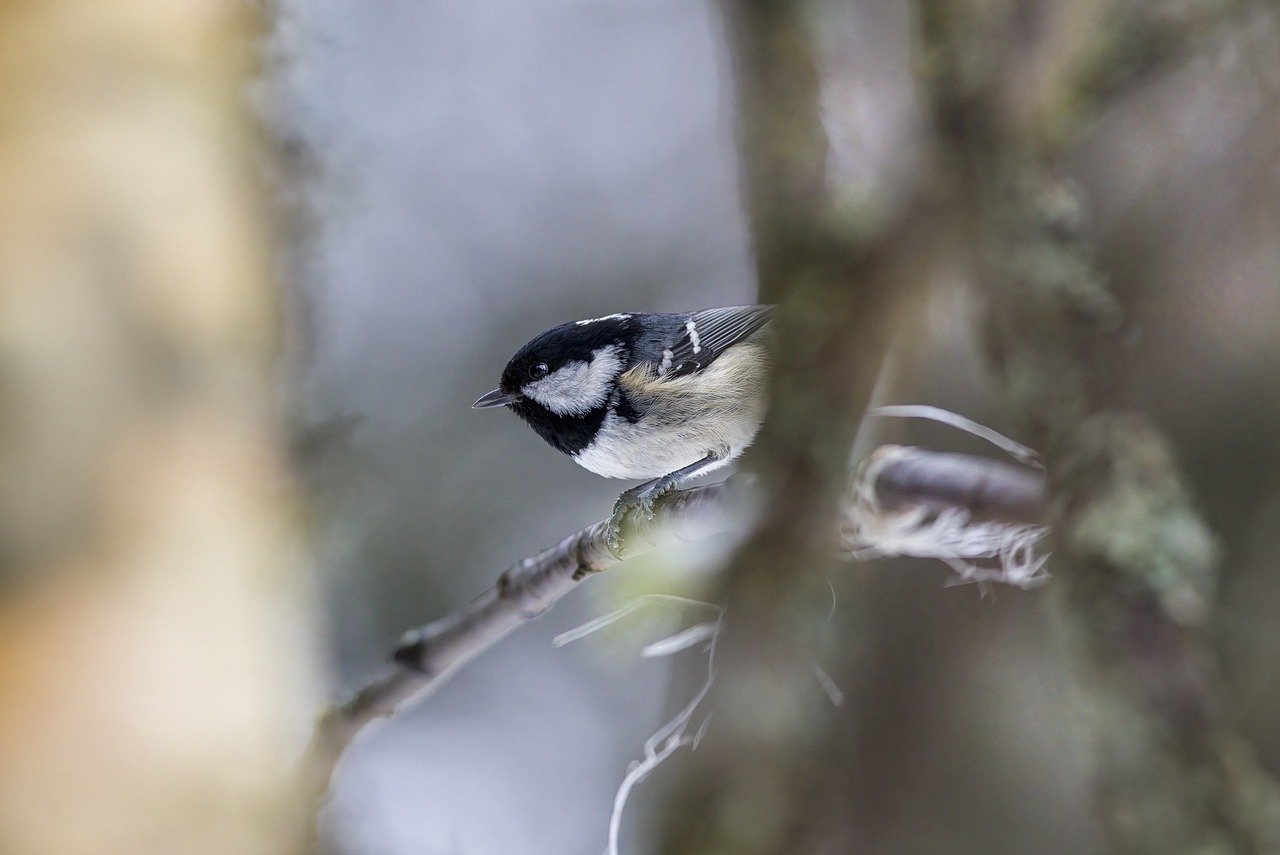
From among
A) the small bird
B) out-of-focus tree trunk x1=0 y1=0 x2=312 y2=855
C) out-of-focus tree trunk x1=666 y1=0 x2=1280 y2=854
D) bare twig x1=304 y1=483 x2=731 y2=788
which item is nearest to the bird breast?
the small bird

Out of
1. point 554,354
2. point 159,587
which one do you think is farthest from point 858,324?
point 159,587

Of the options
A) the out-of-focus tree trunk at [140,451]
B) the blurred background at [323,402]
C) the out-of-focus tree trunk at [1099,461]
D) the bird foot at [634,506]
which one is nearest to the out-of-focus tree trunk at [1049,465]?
the out-of-focus tree trunk at [1099,461]

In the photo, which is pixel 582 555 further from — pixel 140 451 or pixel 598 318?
pixel 140 451

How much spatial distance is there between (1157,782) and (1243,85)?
1.65ft

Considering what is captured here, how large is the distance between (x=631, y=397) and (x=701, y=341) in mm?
124

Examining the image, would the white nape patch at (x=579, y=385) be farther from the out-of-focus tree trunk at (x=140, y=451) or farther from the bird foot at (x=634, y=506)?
the out-of-focus tree trunk at (x=140, y=451)

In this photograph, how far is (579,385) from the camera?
108 centimetres

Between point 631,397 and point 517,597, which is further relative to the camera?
point 631,397

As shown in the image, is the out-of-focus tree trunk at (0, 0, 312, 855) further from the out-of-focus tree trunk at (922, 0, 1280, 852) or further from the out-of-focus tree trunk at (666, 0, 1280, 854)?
the out-of-focus tree trunk at (922, 0, 1280, 852)

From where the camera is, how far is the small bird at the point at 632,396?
40.7 inches

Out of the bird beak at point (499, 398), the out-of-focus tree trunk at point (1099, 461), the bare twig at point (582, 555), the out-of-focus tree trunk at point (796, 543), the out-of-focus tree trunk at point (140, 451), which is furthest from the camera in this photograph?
the out-of-focus tree trunk at point (140, 451)

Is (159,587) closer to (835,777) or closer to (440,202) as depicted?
(440,202)

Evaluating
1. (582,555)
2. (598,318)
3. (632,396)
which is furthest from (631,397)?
(582,555)

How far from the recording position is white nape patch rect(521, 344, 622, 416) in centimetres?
105
